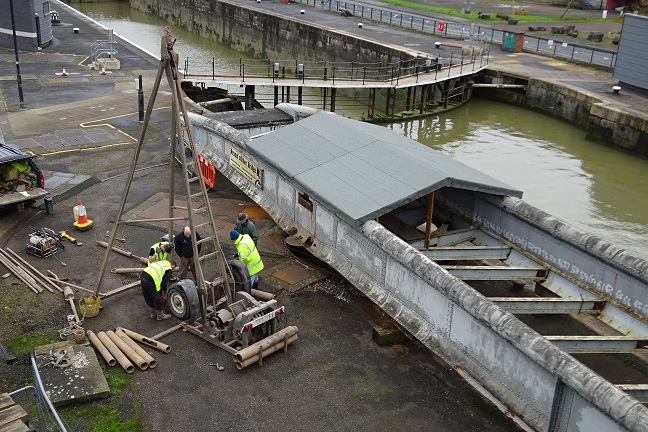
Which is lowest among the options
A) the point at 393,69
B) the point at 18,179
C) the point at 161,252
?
the point at 18,179

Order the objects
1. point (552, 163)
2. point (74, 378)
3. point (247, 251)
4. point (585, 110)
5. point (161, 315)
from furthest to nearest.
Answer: point (585, 110), point (552, 163), point (247, 251), point (161, 315), point (74, 378)

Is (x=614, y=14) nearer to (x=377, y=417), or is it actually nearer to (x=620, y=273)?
(x=620, y=273)

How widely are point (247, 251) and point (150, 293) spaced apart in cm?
199


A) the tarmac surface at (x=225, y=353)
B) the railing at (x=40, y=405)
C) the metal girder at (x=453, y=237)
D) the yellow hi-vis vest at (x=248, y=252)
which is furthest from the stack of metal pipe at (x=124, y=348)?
the metal girder at (x=453, y=237)

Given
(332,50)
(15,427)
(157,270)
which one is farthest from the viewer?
(332,50)

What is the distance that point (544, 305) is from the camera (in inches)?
475

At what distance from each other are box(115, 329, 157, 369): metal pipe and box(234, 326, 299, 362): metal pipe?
1423 millimetres

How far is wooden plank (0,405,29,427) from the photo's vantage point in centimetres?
932

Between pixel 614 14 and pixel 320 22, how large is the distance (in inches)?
1019

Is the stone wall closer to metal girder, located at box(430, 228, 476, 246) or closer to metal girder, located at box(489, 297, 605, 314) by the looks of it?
metal girder, located at box(430, 228, 476, 246)

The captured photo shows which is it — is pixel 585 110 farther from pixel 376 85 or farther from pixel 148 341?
pixel 148 341

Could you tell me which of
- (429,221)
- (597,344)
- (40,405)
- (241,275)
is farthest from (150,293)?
(597,344)

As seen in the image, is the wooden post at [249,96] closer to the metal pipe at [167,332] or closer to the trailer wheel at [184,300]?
the trailer wheel at [184,300]

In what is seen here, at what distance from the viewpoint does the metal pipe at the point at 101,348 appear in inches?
459
